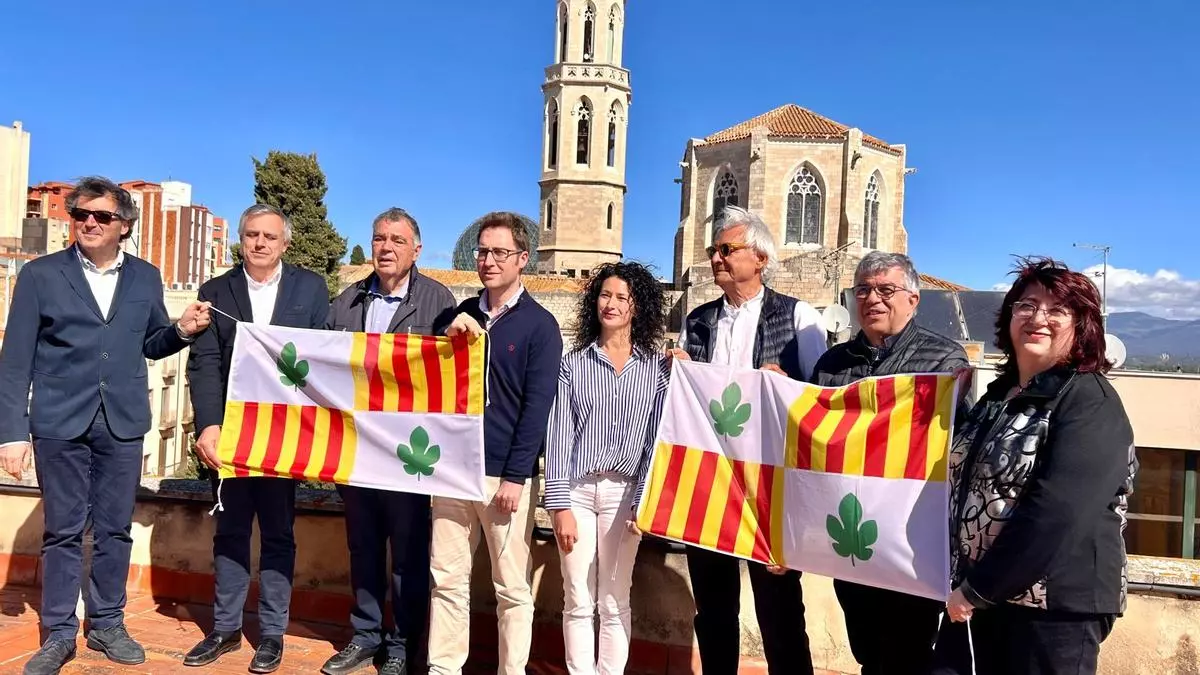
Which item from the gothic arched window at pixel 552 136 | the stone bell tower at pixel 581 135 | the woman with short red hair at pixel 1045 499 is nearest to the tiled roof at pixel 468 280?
the stone bell tower at pixel 581 135

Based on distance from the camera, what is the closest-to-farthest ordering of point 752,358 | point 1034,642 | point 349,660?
point 1034,642, point 752,358, point 349,660

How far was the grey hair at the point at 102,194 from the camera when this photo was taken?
4.50 metres

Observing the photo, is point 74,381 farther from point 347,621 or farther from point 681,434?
point 681,434

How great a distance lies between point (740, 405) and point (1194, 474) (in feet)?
48.5

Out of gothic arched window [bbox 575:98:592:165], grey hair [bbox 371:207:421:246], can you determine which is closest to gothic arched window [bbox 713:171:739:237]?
gothic arched window [bbox 575:98:592:165]

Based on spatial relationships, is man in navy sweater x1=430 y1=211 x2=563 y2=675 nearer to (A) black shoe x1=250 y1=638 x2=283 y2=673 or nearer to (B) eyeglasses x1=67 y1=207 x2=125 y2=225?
(A) black shoe x1=250 y1=638 x2=283 y2=673

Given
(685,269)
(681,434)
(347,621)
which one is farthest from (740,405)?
(685,269)

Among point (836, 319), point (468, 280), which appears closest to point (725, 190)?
point (468, 280)

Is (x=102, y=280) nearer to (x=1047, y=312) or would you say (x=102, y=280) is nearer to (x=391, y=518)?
(x=391, y=518)

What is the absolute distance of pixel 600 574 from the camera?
4.08m

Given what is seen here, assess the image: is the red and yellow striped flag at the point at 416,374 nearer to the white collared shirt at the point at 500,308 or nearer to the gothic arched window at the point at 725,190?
the white collared shirt at the point at 500,308

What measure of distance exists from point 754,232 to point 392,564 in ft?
8.20

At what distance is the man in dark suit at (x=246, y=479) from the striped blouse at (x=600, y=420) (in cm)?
171

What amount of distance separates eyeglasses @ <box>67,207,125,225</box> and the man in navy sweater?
6.27ft
